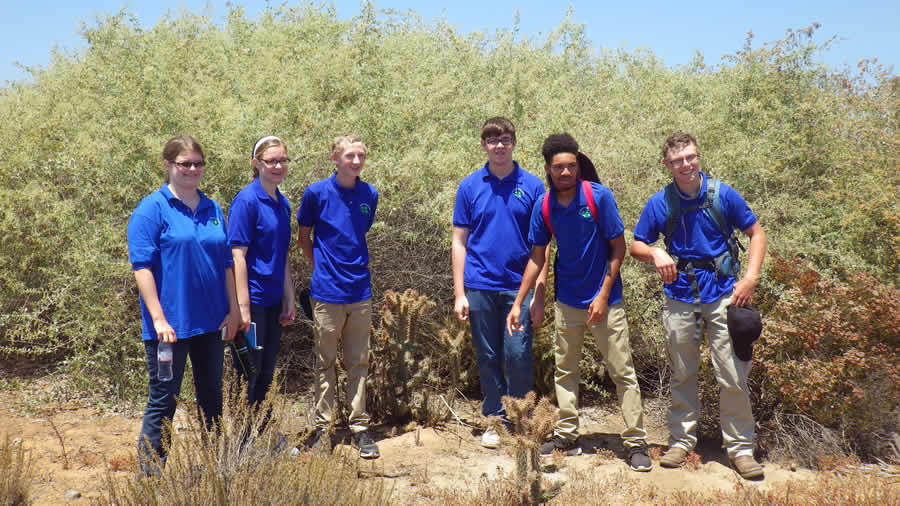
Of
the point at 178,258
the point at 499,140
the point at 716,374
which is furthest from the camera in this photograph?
the point at 499,140

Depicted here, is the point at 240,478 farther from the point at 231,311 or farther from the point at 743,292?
the point at 743,292

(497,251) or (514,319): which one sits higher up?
(497,251)

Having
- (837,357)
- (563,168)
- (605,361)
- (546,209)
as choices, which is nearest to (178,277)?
(546,209)

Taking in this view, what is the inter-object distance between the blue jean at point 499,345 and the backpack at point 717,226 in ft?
3.35

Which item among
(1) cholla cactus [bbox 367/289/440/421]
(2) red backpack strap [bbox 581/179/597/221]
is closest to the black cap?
(2) red backpack strap [bbox 581/179/597/221]

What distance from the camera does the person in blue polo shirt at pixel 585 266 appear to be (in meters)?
4.29

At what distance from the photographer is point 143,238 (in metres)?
3.55

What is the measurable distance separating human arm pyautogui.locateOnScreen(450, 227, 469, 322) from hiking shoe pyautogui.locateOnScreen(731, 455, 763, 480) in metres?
1.89

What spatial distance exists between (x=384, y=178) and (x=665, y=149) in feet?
8.87

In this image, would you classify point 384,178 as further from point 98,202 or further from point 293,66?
point 98,202

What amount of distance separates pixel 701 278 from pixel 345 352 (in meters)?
2.31

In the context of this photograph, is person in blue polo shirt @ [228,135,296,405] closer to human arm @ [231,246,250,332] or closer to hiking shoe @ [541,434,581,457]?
human arm @ [231,246,250,332]

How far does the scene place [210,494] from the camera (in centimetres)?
299

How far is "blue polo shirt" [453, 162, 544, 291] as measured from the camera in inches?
178
